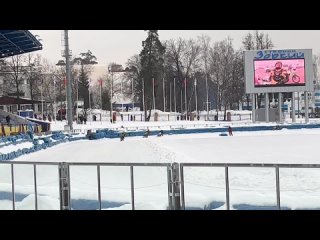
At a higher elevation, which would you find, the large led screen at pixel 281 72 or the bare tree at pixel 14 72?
the bare tree at pixel 14 72

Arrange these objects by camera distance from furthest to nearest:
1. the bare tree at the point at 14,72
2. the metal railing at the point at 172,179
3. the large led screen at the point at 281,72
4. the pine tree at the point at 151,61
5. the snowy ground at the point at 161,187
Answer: the pine tree at the point at 151,61, the bare tree at the point at 14,72, the large led screen at the point at 281,72, the snowy ground at the point at 161,187, the metal railing at the point at 172,179

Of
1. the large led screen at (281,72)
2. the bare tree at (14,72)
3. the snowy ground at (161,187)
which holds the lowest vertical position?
the snowy ground at (161,187)

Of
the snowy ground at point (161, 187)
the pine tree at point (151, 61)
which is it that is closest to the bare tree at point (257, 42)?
the pine tree at point (151, 61)

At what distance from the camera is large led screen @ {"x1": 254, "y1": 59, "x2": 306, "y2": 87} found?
5484 cm

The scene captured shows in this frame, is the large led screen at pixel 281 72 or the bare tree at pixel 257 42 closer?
the large led screen at pixel 281 72

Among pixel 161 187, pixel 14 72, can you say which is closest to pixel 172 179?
pixel 161 187

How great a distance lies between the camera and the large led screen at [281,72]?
54.8 meters

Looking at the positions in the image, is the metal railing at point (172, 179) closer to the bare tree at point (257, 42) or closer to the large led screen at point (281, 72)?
the large led screen at point (281, 72)

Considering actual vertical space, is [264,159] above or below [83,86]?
below

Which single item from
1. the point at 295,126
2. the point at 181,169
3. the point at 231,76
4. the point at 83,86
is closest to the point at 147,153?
the point at 181,169

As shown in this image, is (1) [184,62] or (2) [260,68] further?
(1) [184,62]
